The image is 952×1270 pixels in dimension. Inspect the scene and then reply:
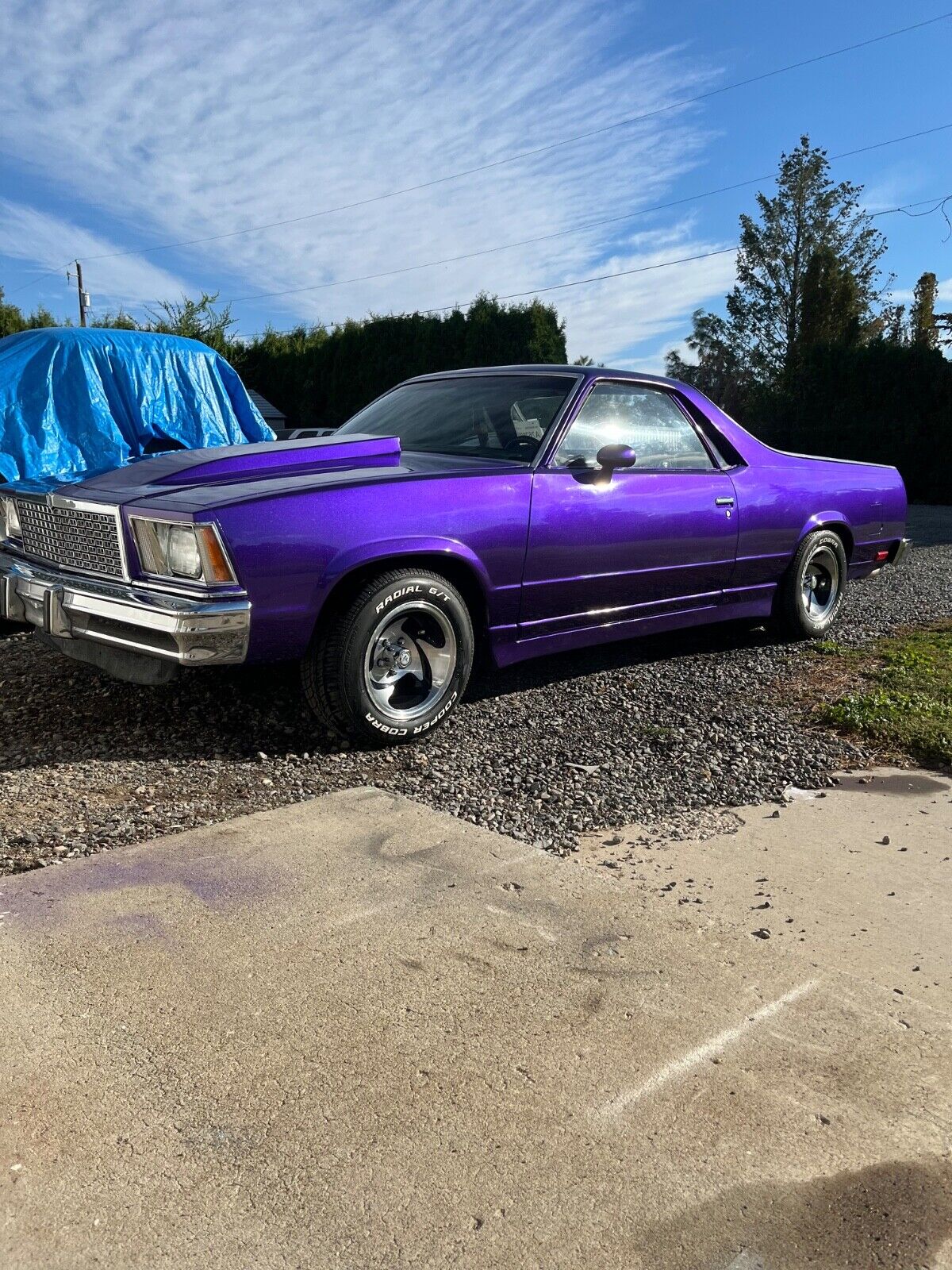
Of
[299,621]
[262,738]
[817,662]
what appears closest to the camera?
[299,621]

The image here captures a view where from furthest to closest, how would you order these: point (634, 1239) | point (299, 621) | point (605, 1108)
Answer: point (299, 621)
point (605, 1108)
point (634, 1239)

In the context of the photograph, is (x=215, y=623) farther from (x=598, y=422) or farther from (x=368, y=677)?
(x=598, y=422)

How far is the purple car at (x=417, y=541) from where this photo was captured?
12.5 feet

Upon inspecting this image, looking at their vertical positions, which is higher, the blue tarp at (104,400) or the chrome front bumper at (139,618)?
the blue tarp at (104,400)

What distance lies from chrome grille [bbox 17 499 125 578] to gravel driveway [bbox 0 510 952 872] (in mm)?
663

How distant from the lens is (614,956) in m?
2.60

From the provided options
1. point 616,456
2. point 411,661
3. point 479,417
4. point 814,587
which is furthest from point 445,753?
point 814,587

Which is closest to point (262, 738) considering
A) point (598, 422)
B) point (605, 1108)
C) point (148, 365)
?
point (598, 422)

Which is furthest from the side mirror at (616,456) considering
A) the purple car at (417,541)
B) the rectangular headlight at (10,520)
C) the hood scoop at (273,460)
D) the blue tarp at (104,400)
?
the blue tarp at (104,400)

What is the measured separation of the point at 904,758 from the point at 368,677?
218cm

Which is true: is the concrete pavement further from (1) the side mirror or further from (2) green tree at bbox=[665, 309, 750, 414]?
(2) green tree at bbox=[665, 309, 750, 414]

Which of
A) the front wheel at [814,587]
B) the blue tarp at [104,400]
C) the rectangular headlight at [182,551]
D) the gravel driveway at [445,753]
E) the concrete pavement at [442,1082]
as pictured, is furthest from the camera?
the blue tarp at [104,400]

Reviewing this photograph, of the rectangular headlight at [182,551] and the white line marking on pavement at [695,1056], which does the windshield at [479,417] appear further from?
the white line marking on pavement at [695,1056]

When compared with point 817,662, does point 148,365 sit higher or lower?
higher
